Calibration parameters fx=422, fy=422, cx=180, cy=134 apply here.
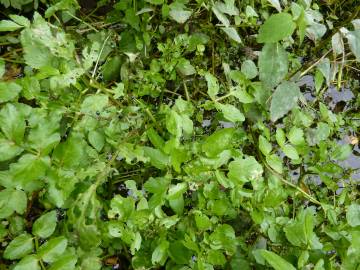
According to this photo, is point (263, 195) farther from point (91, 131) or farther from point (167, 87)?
point (167, 87)

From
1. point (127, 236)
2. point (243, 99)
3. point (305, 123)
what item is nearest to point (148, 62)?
point (243, 99)

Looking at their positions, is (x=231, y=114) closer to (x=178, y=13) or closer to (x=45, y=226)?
(x=178, y=13)

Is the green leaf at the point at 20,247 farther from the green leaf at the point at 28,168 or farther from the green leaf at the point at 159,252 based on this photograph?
the green leaf at the point at 159,252

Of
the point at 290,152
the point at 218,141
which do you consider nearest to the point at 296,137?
the point at 290,152

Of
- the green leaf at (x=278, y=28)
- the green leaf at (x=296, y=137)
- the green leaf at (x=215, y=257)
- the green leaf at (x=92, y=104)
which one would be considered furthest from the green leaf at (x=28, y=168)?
the green leaf at (x=296, y=137)

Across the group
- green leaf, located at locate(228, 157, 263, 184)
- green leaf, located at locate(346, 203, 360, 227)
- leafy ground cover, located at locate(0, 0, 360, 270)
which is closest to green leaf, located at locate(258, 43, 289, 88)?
leafy ground cover, located at locate(0, 0, 360, 270)

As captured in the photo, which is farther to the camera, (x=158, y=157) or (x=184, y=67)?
(x=184, y=67)
